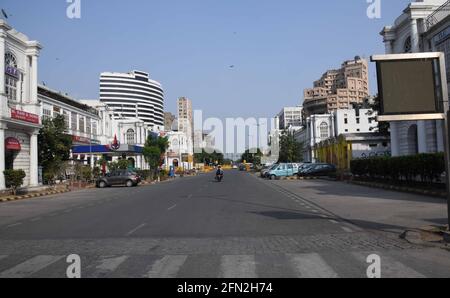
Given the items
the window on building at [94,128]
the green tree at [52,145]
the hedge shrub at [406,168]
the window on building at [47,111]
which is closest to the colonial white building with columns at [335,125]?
the window on building at [94,128]

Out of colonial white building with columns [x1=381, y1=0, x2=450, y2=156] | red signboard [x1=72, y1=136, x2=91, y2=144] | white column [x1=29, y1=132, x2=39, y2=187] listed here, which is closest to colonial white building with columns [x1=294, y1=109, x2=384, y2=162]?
red signboard [x1=72, y1=136, x2=91, y2=144]

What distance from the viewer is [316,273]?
21.7 feet

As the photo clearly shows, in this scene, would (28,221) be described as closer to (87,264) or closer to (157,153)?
(87,264)

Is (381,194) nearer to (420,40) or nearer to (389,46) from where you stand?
(420,40)

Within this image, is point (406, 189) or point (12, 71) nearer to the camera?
point (406, 189)

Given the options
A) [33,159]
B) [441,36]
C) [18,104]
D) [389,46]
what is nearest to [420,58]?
[441,36]

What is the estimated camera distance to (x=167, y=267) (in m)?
7.19

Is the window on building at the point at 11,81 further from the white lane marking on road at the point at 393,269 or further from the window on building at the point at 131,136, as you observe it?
the window on building at the point at 131,136

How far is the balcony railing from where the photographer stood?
32.2 m

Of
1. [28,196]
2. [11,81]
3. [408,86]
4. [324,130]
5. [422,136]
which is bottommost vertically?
[28,196]

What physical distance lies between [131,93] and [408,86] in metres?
160

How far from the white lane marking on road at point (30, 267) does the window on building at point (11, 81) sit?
99.1 ft

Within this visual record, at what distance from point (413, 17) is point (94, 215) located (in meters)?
30.7

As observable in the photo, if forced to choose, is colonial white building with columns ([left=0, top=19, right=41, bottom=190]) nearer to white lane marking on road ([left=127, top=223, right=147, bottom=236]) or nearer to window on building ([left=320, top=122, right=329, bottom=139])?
white lane marking on road ([left=127, top=223, right=147, bottom=236])
